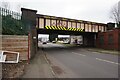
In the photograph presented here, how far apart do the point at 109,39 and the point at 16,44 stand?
1135 inches

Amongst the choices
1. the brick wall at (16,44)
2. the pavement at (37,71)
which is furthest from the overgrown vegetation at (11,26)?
the pavement at (37,71)

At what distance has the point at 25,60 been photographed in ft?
48.7

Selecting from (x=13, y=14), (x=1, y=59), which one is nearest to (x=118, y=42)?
(x=13, y=14)

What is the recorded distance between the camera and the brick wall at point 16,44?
14.5m

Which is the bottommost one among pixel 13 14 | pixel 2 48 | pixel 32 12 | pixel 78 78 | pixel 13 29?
pixel 78 78

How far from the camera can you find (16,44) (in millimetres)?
14922

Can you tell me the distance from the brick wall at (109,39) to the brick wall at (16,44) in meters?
25.1

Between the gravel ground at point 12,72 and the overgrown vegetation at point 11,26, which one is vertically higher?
the overgrown vegetation at point 11,26

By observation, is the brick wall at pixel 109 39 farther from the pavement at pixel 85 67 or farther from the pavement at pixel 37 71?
the pavement at pixel 37 71

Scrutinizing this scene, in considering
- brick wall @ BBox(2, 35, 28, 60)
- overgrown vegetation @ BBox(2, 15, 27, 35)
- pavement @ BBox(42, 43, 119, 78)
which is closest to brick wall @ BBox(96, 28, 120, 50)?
pavement @ BBox(42, 43, 119, 78)

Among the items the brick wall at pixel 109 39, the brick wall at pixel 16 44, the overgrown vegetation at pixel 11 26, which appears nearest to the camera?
the brick wall at pixel 16 44

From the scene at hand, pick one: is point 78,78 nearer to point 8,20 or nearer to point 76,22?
point 8,20

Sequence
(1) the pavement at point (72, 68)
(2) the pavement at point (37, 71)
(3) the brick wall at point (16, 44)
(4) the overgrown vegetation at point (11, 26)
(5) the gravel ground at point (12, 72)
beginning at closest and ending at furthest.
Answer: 1. (5) the gravel ground at point (12, 72)
2. (2) the pavement at point (37, 71)
3. (1) the pavement at point (72, 68)
4. (3) the brick wall at point (16, 44)
5. (4) the overgrown vegetation at point (11, 26)

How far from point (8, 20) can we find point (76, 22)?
83.1 feet
